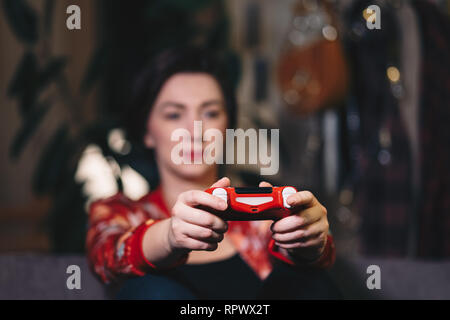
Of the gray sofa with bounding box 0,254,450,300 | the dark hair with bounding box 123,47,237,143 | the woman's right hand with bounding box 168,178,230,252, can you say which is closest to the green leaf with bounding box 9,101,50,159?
the gray sofa with bounding box 0,254,450,300

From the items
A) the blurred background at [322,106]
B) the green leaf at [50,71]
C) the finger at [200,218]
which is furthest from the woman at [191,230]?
the green leaf at [50,71]

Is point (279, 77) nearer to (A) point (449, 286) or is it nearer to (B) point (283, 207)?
(A) point (449, 286)

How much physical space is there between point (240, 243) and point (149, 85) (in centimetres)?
24

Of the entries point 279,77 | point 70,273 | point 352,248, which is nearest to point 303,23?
point 279,77

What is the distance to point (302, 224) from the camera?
33cm

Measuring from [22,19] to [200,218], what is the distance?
803 mm

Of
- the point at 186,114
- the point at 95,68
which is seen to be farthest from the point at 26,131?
the point at 186,114

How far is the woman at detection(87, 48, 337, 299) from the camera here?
33 centimetres

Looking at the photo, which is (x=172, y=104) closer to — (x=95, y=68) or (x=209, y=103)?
(x=209, y=103)

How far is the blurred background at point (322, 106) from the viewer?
76cm

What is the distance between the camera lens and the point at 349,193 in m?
0.97

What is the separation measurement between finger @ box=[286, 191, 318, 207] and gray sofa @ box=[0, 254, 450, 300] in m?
0.25

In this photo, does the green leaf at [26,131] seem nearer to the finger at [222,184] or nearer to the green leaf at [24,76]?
the green leaf at [24,76]

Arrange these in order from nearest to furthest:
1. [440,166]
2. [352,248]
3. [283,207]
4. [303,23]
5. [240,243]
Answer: [283,207], [240,243], [440,166], [352,248], [303,23]
